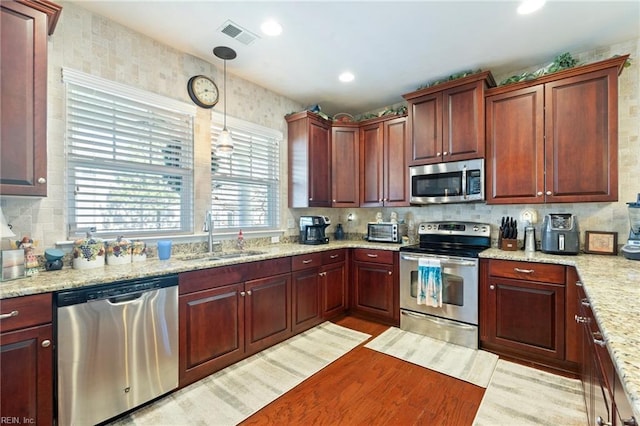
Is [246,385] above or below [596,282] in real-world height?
below

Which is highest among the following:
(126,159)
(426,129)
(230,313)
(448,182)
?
(426,129)

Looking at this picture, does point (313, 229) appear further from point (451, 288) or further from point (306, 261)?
point (451, 288)

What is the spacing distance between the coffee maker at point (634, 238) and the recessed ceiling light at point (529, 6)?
1680 mm

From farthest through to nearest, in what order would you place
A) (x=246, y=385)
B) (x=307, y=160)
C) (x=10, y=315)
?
(x=307, y=160) < (x=246, y=385) < (x=10, y=315)

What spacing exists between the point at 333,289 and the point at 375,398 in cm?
143

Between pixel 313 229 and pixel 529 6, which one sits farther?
pixel 313 229

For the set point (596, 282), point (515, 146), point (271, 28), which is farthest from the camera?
point (515, 146)

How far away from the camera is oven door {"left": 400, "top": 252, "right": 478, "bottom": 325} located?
2717mm

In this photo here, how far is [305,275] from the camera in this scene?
3023 millimetres

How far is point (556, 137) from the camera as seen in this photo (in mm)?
2584

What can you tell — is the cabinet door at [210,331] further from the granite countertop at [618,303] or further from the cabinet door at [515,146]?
the cabinet door at [515,146]

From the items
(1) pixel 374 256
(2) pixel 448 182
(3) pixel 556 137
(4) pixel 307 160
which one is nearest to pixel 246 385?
(1) pixel 374 256

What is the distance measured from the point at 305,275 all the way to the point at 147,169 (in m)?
1.78

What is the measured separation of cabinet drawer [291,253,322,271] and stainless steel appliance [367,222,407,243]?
37.7 inches
